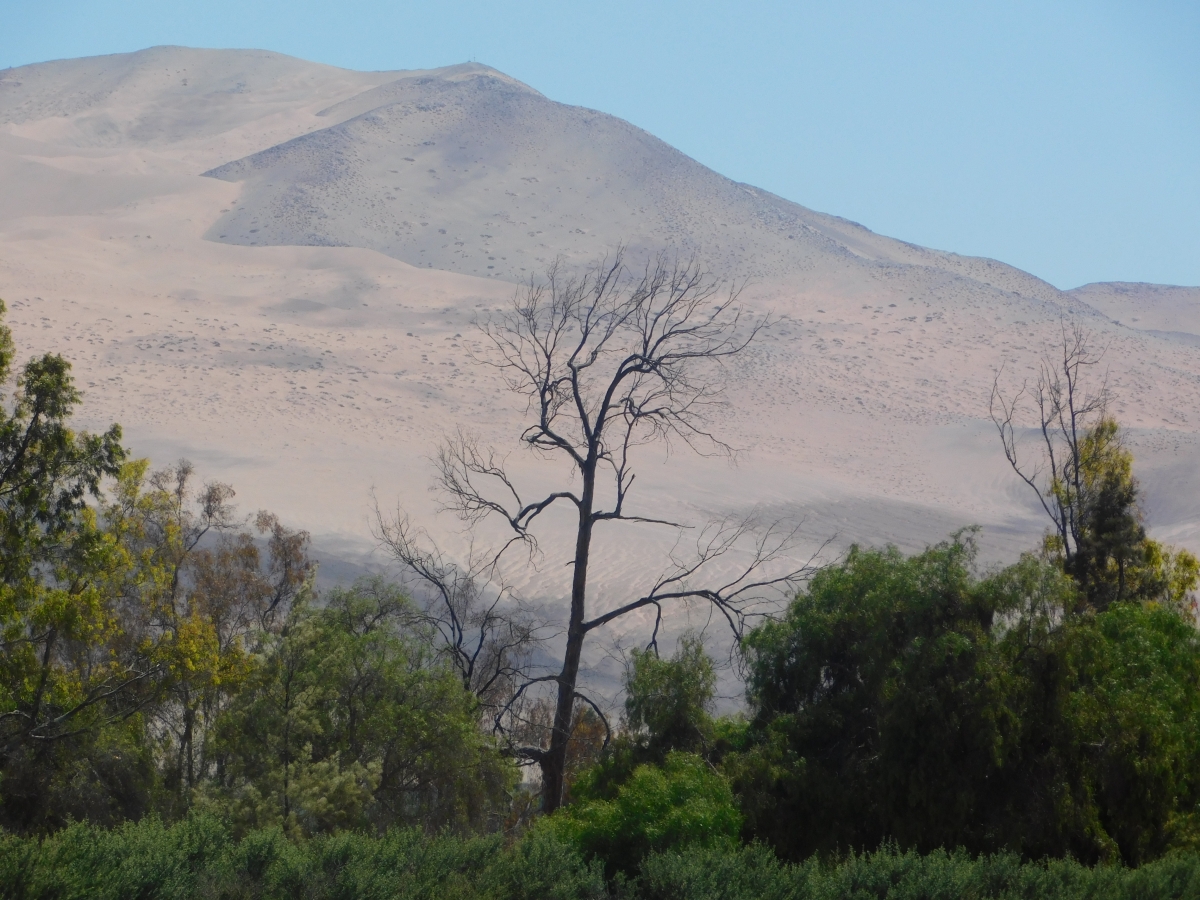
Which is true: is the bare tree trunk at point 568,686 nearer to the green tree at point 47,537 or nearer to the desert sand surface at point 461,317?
the green tree at point 47,537

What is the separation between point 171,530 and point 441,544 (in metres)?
22.5

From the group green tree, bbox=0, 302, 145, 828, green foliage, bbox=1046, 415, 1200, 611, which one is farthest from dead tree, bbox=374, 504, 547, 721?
green foliage, bbox=1046, 415, 1200, 611

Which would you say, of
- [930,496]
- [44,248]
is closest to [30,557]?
[930,496]

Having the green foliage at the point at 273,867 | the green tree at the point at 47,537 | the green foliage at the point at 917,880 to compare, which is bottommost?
the green foliage at the point at 273,867

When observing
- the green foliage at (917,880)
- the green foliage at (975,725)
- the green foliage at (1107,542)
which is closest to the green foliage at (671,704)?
the green foliage at (975,725)

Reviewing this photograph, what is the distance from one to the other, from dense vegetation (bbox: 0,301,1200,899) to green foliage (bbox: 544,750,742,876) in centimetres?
3

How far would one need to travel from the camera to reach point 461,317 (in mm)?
72438

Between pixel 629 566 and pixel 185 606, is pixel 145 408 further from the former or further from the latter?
pixel 185 606

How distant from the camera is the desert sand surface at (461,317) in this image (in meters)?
46.3

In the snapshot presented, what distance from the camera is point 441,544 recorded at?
1432 inches

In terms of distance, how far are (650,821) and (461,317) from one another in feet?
207

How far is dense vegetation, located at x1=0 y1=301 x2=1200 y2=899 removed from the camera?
9.49 m

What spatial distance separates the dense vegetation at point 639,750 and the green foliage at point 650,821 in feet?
0.09

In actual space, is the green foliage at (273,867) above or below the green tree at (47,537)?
below
